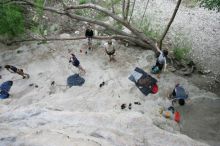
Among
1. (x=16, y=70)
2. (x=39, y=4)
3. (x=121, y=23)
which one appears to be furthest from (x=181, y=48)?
(x=16, y=70)

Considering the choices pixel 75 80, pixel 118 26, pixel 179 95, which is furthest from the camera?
pixel 118 26

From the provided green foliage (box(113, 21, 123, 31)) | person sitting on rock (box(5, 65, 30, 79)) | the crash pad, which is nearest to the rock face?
green foliage (box(113, 21, 123, 31))

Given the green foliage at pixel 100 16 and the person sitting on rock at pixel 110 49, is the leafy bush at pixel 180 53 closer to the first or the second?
the person sitting on rock at pixel 110 49

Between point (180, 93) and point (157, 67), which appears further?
point (157, 67)

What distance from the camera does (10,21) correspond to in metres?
13.2

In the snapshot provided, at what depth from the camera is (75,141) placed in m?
6.76

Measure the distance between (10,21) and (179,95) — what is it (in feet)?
26.6

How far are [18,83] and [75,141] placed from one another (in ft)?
20.7

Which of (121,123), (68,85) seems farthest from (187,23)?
(121,123)

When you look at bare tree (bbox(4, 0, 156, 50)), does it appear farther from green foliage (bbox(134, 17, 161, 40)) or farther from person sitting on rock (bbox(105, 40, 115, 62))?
person sitting on rock (bbox(105, 40, 115, 62))

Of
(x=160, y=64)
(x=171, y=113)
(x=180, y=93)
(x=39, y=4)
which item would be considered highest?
(x=39, y=4)

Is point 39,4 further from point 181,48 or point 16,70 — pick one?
point 181,48

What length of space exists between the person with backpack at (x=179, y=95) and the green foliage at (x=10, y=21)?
7.64m

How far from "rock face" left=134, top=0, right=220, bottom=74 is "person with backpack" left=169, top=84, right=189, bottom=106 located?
274 cm
